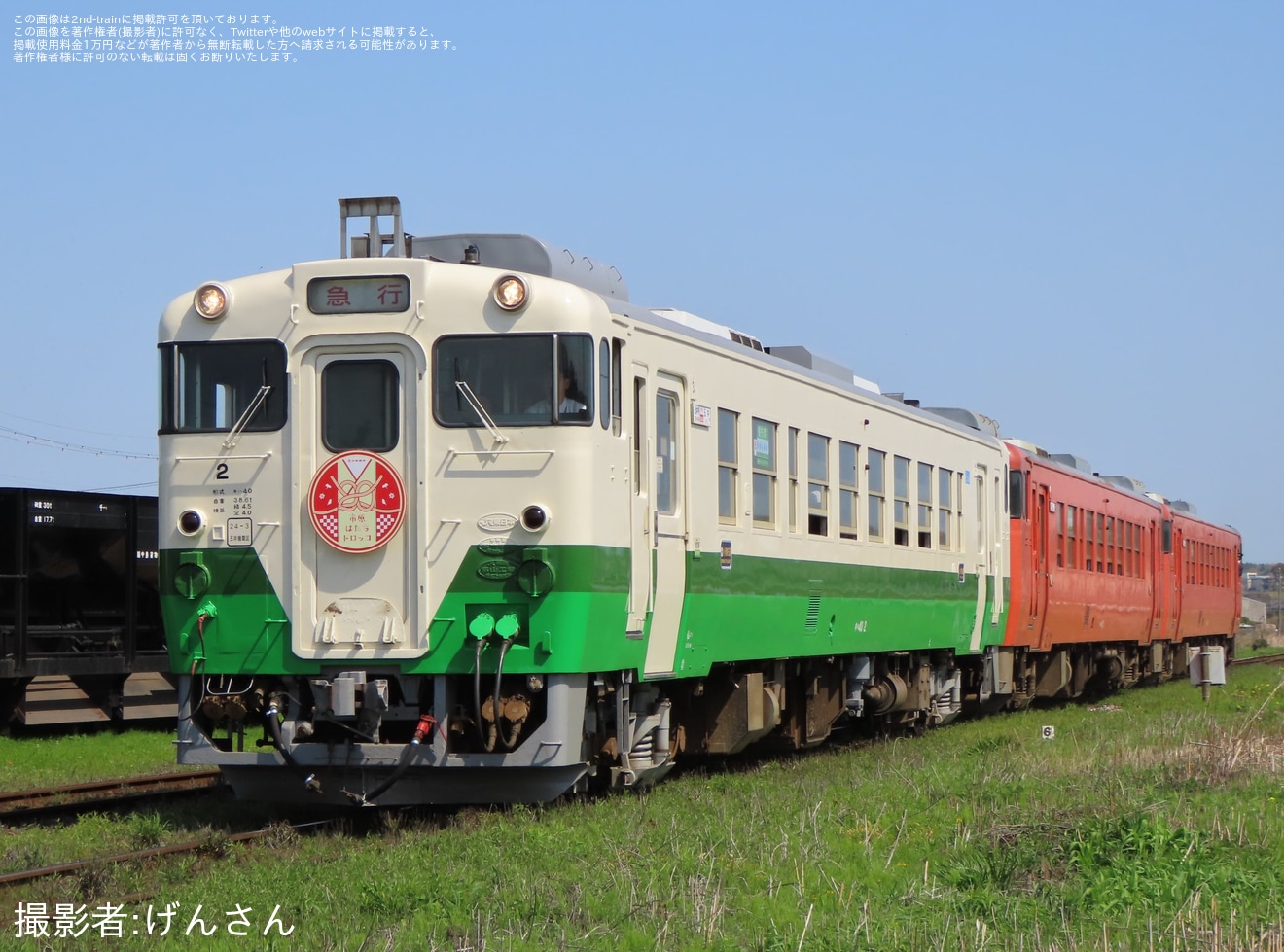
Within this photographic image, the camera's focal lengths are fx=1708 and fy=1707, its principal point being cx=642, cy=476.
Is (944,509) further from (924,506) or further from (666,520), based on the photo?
(666,520)

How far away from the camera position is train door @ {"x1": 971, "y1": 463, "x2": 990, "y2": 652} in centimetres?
1892

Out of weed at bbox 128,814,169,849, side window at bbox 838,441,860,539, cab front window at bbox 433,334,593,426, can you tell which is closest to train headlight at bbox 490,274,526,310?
cab front window at bbox 433,334,593,426

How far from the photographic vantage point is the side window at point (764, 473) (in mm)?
12875

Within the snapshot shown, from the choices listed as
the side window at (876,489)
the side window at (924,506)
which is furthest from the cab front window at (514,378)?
the side window at (924,506)

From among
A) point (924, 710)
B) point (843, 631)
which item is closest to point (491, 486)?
point (843, 631)

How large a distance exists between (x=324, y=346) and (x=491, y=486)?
1.37 m

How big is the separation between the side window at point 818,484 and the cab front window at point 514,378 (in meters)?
4.12

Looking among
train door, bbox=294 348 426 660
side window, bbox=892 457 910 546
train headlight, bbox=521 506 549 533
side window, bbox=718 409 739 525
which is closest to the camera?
train headlight, bbox=521 506 549 533

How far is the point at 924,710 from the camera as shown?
1773 cm

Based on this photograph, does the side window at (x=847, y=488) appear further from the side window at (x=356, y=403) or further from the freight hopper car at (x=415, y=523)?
the side window at (x=356, y=403)

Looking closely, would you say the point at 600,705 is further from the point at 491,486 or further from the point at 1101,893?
the point at 1101,893

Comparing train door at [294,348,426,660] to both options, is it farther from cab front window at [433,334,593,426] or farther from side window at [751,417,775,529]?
side window at [751,417,775,529]

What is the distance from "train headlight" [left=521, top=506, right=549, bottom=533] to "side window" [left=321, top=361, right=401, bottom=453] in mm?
1080

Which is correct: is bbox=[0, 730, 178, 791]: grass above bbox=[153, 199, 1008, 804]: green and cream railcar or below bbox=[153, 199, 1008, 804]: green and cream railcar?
below
